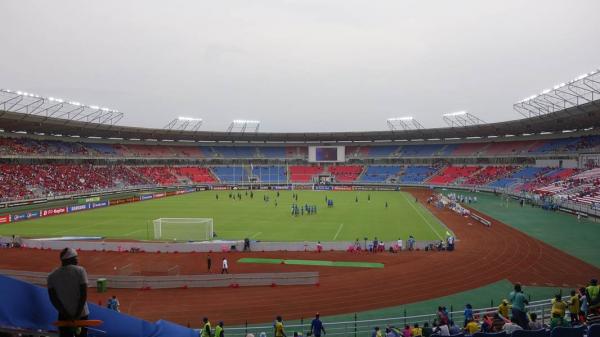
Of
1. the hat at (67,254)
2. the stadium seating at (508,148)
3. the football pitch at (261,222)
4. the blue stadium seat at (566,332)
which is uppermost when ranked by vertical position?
the stadium seating at (508,148)

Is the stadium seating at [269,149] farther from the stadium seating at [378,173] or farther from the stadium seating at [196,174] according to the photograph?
the stadium seating at [196,174]

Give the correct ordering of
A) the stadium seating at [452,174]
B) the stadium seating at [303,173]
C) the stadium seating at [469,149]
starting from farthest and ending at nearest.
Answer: the stadium seating at [303,173]
the stadium seating at [469,149]
the stadium seating at [452,174]

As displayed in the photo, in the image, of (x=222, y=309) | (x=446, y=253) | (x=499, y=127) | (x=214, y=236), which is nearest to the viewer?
(x=222, y=309)

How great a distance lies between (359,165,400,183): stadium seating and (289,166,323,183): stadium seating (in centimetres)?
1156

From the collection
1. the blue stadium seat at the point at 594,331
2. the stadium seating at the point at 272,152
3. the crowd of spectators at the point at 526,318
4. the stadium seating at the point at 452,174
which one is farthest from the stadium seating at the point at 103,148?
the blue stadium seat at the point at 594,331

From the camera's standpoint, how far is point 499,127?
Result: 72.2m

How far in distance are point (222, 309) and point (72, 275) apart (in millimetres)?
14839

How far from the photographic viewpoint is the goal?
31.9m

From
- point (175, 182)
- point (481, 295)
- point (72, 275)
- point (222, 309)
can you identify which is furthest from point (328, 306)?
point (175, 182)

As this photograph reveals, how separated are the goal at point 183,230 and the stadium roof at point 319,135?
35.2 m

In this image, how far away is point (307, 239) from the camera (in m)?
31.3

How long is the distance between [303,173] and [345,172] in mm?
10151

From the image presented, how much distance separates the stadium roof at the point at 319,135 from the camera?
55169mm

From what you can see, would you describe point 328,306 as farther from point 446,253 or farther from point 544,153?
point 544,153
